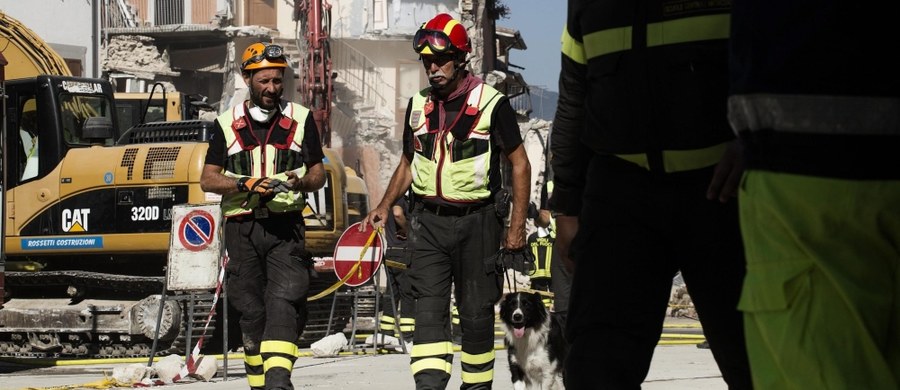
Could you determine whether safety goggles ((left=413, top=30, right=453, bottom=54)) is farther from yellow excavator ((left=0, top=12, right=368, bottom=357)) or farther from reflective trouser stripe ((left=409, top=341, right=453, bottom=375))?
yellow excavator ((left=0, top=12, right=368, bottom=357))

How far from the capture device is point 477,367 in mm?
7262

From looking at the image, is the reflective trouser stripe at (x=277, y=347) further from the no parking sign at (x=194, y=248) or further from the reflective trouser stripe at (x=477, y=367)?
the no parking sign at (x=194, y=248)

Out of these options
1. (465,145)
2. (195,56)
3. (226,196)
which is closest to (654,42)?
(465,145)

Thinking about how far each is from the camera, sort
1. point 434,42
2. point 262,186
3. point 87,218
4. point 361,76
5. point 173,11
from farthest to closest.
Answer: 1. point 361,76
2. point 173,11
3. point 87,218
4. point 262,186
5. point 434,42

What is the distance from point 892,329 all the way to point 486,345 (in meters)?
4.59

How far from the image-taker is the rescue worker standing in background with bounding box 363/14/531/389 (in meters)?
7.13

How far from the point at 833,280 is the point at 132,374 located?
29.3ft

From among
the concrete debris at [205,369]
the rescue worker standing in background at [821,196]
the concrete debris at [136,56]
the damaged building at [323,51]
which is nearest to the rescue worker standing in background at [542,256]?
the concrete debris at [205,369]

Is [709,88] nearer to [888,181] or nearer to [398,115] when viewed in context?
[888,181]

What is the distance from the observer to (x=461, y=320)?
7281mm

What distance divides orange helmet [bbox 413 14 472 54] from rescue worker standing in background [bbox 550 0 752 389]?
3.26m

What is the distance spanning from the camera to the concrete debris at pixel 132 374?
1102cm

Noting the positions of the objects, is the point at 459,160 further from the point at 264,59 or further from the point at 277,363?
the point at 264,59

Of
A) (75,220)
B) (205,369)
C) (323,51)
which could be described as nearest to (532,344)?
(205,369)
